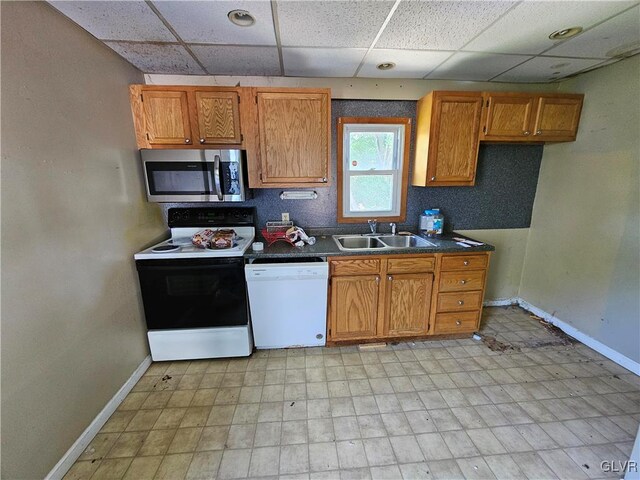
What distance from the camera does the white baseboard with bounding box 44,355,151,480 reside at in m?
1.32

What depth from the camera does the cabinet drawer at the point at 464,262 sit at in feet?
7.44

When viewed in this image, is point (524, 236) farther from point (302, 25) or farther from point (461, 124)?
point (302, 25)

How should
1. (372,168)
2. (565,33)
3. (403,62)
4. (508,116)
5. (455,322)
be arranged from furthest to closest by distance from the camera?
(372,168)
(455,322)
(508,116)
(403,62)
(565,33)

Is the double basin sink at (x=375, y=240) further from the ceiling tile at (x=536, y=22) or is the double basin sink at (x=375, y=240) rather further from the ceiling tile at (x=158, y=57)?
the ceiling tile at (x=158, y=57)

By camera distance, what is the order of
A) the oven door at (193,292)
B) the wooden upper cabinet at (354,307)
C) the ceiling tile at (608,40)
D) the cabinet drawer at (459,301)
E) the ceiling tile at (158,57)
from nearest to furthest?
the ceiling tile at (608,40) < the ceiling tile at (158,57) < the oven door at (193,292) < the wooden upper cabinet at (354,307) < the cabinet drawer at (459,301)

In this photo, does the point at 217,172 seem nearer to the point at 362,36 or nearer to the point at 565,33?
the point at 362,36

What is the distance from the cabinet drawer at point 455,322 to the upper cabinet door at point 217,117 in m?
2.38

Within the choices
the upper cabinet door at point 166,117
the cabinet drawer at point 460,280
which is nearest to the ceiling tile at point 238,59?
the upper cabinet door at point 166,117

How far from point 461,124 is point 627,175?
4.21ft

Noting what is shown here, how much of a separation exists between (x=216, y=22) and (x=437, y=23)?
4.20 ft

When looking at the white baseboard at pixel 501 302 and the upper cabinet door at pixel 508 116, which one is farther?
the white baseboard at pixel 501 302

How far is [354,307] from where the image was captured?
226 centimetres

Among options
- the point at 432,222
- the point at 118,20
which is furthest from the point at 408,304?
the point at 118,20

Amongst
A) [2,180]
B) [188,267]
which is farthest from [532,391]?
[2,180]
